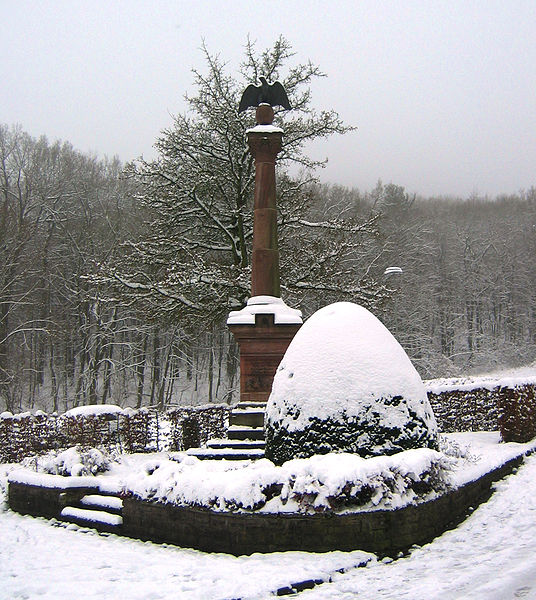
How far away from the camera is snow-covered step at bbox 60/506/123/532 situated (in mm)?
7434

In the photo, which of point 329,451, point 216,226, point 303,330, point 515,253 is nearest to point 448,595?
point 329,451

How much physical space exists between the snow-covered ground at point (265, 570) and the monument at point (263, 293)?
5.36 metres

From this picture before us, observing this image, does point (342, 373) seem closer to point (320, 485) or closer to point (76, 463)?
point (320, 485)

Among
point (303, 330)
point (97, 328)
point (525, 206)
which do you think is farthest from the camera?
point (525, 206)

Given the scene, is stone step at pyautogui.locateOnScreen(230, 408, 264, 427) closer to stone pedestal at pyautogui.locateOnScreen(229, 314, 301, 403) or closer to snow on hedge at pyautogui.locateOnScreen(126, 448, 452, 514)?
stone pedestal at pyautogui.locateOnScreen(229, 314, 301, 403)

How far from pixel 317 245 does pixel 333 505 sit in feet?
43.9

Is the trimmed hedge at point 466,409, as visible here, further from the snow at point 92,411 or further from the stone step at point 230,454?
the snow at point 92,411

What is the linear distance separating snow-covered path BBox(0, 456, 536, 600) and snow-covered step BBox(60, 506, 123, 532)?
0.26 meters

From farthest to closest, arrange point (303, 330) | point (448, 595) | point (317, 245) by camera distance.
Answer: point (317, 245) → point (303, 330) → point (448, 595)

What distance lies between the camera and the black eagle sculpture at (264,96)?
46.4 ft

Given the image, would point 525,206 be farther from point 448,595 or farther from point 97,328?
point 448,595

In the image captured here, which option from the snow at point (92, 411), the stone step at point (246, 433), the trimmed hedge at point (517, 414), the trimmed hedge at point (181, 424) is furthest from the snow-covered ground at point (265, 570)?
the snow at point (92, 411)

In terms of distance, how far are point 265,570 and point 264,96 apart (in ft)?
37.9

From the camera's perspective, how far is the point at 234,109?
19.2 metres
